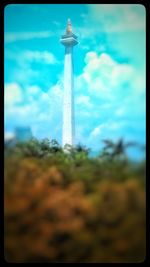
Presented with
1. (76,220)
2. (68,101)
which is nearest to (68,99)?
(68,101)

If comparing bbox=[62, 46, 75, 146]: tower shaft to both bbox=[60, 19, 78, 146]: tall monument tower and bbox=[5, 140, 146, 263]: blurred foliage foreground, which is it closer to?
bbox=[60, 19, 78, 146]: tall monument tower

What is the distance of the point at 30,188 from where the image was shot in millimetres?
1513

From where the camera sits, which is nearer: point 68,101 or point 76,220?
point 76,220

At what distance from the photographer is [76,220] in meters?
1.46

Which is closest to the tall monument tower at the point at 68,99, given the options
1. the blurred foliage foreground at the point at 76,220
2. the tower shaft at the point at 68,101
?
the tower shaft at the point at 68,101

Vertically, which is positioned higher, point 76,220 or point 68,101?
point 68,101

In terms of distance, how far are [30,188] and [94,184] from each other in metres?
0.27

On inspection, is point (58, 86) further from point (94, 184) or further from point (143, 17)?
point (94, 184)

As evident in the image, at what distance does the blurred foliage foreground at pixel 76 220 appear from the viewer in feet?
4.73

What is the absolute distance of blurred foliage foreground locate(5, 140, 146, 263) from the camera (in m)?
1.44

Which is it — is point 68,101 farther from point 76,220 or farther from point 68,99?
point 76,220

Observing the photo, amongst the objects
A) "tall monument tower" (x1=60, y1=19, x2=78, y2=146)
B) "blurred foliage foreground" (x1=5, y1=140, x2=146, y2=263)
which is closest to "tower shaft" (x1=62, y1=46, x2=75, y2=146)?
"tall monument tower" (x1=60, y1=19, x2=78, y2=146)

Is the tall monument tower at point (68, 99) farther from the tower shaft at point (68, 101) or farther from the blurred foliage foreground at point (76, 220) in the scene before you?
the blurred foliage foreground at point (76, 220)
